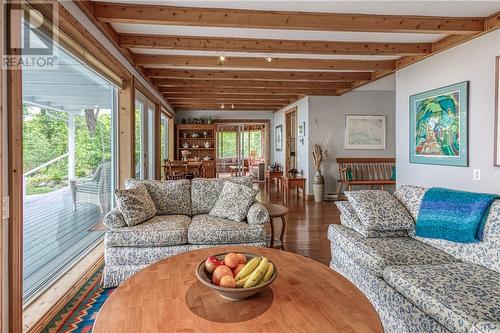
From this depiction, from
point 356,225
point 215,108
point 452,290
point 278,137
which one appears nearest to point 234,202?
point 356,225

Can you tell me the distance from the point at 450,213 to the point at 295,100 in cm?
623

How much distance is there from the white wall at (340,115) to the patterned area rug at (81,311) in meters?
5.48

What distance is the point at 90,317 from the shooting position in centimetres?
221

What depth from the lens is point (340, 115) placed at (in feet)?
23.7

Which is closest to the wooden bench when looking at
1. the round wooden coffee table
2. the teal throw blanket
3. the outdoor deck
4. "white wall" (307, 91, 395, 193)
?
"white wall" (307, 91, 395, 193)

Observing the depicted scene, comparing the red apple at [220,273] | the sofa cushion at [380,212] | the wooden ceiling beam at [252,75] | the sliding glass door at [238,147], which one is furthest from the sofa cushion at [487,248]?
the sliding glass door at [238,147]

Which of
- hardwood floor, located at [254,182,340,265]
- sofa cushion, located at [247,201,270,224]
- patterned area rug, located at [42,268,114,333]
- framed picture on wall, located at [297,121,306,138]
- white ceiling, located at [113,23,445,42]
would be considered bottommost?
patterned area rug, located at [42,268,114,333]

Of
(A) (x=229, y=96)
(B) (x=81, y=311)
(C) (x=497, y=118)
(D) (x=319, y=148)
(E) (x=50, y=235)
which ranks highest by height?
(A) (x=229, y=96)

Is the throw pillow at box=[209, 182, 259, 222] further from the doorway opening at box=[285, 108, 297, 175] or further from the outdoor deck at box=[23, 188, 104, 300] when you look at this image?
the doorway opening at box=[285, 108, 297, 175]

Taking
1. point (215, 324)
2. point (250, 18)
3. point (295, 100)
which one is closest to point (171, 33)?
point (250, 18)

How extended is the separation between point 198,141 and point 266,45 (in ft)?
22.6

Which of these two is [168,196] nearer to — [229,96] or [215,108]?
[229,96]

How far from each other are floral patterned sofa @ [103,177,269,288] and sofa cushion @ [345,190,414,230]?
36.8 inches

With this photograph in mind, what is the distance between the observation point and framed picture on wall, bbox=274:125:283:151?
31.8ft
